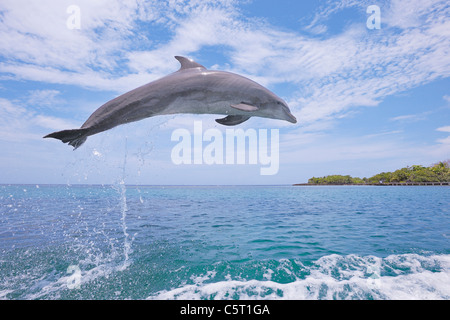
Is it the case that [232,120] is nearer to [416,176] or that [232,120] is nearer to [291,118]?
[291,118]

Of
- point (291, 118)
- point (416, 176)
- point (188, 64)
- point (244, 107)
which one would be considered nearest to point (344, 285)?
point (291, 118)

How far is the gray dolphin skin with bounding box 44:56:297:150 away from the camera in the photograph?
3.88 metres

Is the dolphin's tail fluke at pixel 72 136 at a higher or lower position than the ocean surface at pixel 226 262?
higher

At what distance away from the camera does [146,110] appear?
3900 millimetres

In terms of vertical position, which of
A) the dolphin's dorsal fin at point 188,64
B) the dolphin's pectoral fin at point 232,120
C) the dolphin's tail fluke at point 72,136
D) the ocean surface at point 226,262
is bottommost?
the ocean surface at point 226,262

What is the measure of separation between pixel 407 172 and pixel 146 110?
136687mm

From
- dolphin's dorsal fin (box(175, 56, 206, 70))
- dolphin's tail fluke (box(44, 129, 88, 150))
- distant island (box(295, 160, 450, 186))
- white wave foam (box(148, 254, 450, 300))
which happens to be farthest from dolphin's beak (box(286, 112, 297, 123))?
distant island (box(295, 160, 450, 186))

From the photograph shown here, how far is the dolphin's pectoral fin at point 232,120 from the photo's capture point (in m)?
4.72

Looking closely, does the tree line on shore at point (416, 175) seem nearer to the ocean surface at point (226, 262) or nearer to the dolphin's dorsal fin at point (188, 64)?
the ocean surface at point (226, 262)

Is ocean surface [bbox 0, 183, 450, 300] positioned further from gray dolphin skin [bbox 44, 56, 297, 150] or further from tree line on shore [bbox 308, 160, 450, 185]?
tree line on shore [bbox 308, 160, 450, 185]

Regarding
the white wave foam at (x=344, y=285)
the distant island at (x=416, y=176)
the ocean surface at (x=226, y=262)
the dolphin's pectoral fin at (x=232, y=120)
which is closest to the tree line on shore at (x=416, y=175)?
the distant island at (x=416, y=176)
